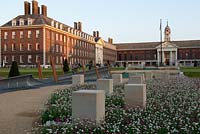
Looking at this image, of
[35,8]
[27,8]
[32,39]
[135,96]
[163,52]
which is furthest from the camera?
[163,52]

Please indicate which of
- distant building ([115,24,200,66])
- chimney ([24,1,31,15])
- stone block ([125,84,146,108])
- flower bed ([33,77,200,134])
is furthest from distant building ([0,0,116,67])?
flower bed ([33,77,200,134])

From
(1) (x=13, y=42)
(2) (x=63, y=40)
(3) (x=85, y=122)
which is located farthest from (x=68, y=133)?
(2) (x=63, y=40)

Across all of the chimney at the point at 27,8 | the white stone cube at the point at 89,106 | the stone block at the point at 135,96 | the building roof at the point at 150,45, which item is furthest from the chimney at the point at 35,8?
the building roof at the point at 150,45

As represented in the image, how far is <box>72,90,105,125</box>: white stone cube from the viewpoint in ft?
21.4

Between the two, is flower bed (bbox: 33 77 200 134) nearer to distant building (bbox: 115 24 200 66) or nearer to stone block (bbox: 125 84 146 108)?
stone block (bbox: 125 84 146 108)

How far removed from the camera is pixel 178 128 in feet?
19.7

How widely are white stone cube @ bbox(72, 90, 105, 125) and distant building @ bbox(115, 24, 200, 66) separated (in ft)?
319

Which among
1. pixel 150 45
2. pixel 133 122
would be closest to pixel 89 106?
pixel 133 122

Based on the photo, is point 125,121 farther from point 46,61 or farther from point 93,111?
point 46,61

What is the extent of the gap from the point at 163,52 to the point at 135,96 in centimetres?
10550

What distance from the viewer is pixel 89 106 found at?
258 inches

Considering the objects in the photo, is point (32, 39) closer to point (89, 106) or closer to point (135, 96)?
point (135, 96)

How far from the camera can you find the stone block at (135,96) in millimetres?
9203

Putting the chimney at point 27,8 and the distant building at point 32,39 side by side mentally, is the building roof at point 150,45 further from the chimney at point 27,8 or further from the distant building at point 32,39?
the chimney at point 27,8
